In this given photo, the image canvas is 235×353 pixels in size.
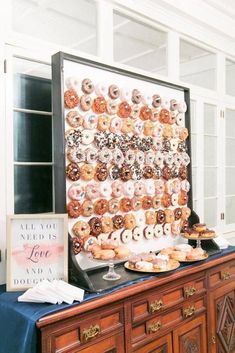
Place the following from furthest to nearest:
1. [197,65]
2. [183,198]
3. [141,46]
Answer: [197,65]
[141,46]
[183,198]

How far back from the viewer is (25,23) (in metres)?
1.98

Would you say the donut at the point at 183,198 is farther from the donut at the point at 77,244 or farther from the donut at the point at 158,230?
the donut at the point at 77,244

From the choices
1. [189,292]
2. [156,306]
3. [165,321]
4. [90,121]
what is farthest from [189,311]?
[90,121]

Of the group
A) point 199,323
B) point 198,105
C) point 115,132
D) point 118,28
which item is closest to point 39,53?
point 115,132

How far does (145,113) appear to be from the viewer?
228cm

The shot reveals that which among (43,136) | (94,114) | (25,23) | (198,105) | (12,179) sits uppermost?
(25,23)

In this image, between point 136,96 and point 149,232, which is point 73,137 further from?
point 149,232

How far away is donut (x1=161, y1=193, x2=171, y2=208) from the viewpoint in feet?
7.90

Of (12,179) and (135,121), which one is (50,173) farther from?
(135,121)

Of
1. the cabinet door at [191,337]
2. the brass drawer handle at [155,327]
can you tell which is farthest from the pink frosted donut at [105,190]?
the cabinet door at [191,337]

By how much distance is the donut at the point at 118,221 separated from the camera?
6.88 ft

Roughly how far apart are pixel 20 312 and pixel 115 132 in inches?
45.6

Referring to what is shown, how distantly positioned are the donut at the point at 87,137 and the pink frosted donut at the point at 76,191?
241 mm

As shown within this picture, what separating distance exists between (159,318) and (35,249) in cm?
79
